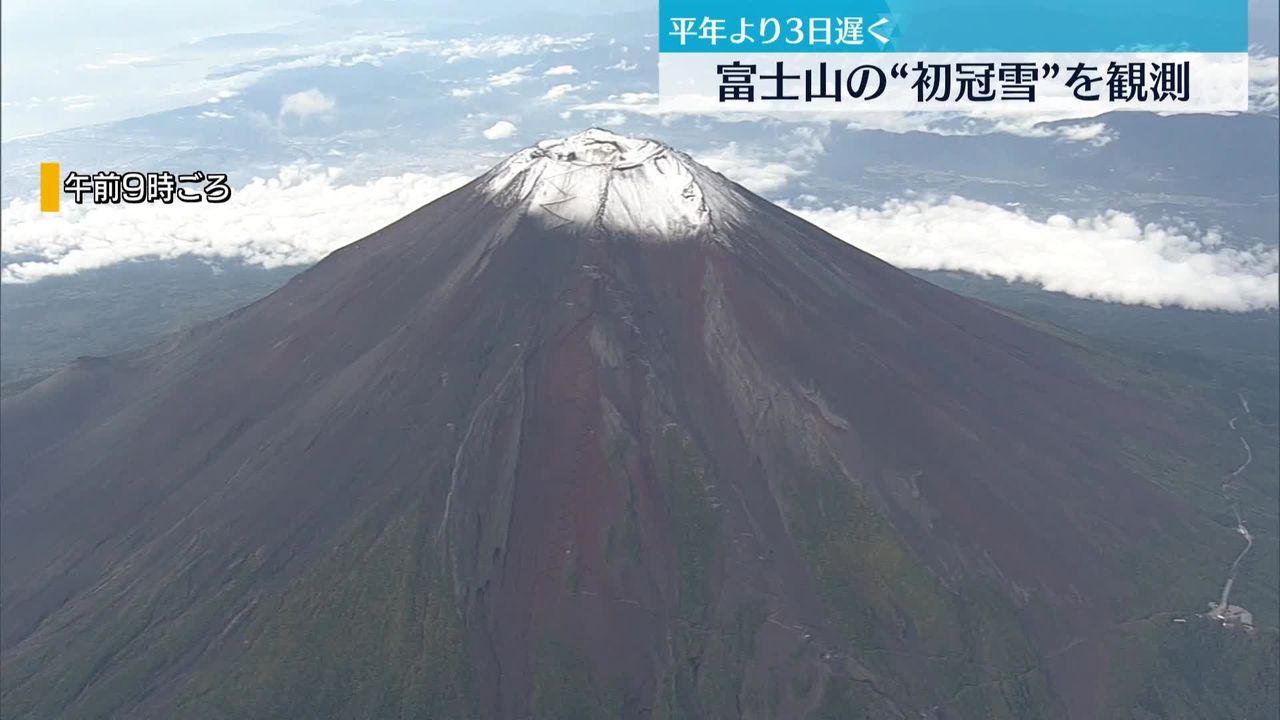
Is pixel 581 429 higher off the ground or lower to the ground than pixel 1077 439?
higher

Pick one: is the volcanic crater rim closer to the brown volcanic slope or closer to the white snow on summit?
the white snow on summit

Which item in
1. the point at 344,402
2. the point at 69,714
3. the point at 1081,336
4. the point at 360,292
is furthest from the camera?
the point at 1081,336

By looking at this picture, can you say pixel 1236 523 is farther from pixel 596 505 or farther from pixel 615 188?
pixel 615 188

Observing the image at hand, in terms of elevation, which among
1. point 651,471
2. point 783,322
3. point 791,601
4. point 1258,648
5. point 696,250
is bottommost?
point 1258,648

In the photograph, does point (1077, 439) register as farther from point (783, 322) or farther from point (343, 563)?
point (343, 563)

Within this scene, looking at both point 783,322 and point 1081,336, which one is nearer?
point 783,322

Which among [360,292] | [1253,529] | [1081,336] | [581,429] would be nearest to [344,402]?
[360,292]

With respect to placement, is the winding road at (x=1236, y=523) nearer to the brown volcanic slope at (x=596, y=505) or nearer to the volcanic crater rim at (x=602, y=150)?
the brown volcanic slope at (x=596, y=505)

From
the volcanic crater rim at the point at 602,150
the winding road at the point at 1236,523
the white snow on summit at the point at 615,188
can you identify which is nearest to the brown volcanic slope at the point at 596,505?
the white snow on summit at the point at 615,188
